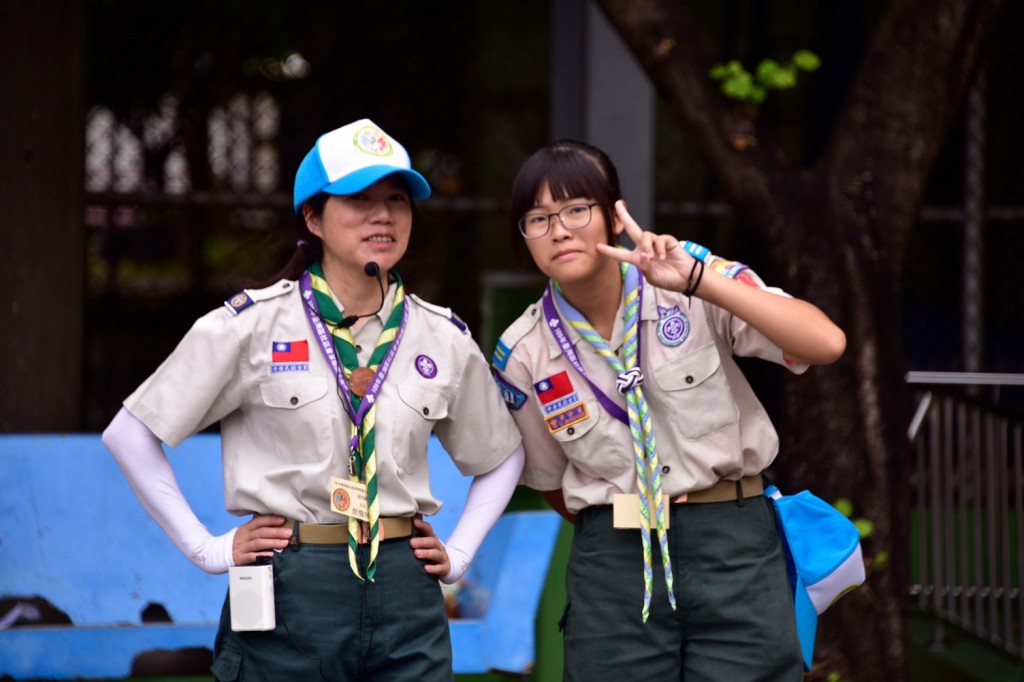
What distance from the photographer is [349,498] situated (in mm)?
2775

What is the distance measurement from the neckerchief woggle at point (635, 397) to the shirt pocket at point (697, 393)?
0.08 metres

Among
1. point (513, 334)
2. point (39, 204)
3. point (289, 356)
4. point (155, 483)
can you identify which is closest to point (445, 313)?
point (513, 334)

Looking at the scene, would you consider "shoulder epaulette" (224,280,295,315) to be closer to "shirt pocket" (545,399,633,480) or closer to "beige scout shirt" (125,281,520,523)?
"beige scout shirt" (125,281,520,523)

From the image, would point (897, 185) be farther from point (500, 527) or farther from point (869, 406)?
point (500, 527)

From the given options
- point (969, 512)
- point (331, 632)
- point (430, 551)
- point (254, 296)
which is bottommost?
point (969, 512)

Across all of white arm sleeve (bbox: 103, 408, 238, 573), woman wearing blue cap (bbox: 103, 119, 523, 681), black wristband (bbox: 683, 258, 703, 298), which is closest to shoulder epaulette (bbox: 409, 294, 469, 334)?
woman wearing blue cap (bbox: 103, 119, 523, 681)

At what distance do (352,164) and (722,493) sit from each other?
45.9 inches

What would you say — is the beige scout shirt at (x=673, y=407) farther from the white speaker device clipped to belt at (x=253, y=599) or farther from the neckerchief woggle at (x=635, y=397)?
the white speaker device clipped to belt at (x=253, y=599)

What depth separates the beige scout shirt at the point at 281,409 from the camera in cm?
284

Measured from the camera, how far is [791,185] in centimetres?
456

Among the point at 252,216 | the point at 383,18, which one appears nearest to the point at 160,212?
the point at 252,216

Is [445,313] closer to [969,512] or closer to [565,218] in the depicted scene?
[565,218]

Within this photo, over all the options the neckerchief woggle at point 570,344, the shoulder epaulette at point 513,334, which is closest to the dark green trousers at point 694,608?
the neckerchief woggle at point 570,344

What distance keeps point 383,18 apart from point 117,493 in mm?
4070
